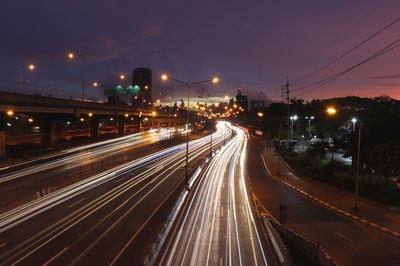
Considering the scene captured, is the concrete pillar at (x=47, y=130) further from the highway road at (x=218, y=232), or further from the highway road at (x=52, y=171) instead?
the highway road at (x=218, y=232)

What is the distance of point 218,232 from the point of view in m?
27.6

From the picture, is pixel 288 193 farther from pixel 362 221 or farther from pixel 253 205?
pixel 362 221

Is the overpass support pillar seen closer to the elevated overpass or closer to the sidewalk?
the elevated overpass

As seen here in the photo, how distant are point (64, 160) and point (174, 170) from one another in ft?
54.1

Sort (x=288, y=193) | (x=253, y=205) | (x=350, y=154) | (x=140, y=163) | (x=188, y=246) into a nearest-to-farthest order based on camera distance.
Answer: (x=188, y=246) → (x=253, y=205) → (x=288, y=193) → (x=350, y=154) → (x=140, y=163)

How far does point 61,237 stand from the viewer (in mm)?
24250

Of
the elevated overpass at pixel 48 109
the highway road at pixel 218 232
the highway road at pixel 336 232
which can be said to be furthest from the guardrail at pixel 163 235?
the elevated overpass at pixel 48 109

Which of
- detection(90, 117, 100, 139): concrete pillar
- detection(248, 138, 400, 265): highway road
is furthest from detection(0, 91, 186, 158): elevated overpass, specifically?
detection(248, 138, 400, 265): highway road

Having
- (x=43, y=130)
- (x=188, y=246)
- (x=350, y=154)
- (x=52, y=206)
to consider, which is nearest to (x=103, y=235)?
(x=188, y=246)

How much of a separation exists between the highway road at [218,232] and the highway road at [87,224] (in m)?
2.07

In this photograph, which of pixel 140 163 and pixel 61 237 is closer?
pixel 61 237

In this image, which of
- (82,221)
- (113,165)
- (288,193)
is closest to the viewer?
(82,221)

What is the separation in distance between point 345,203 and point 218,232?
52.9 ft

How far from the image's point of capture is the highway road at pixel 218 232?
21672 mm
